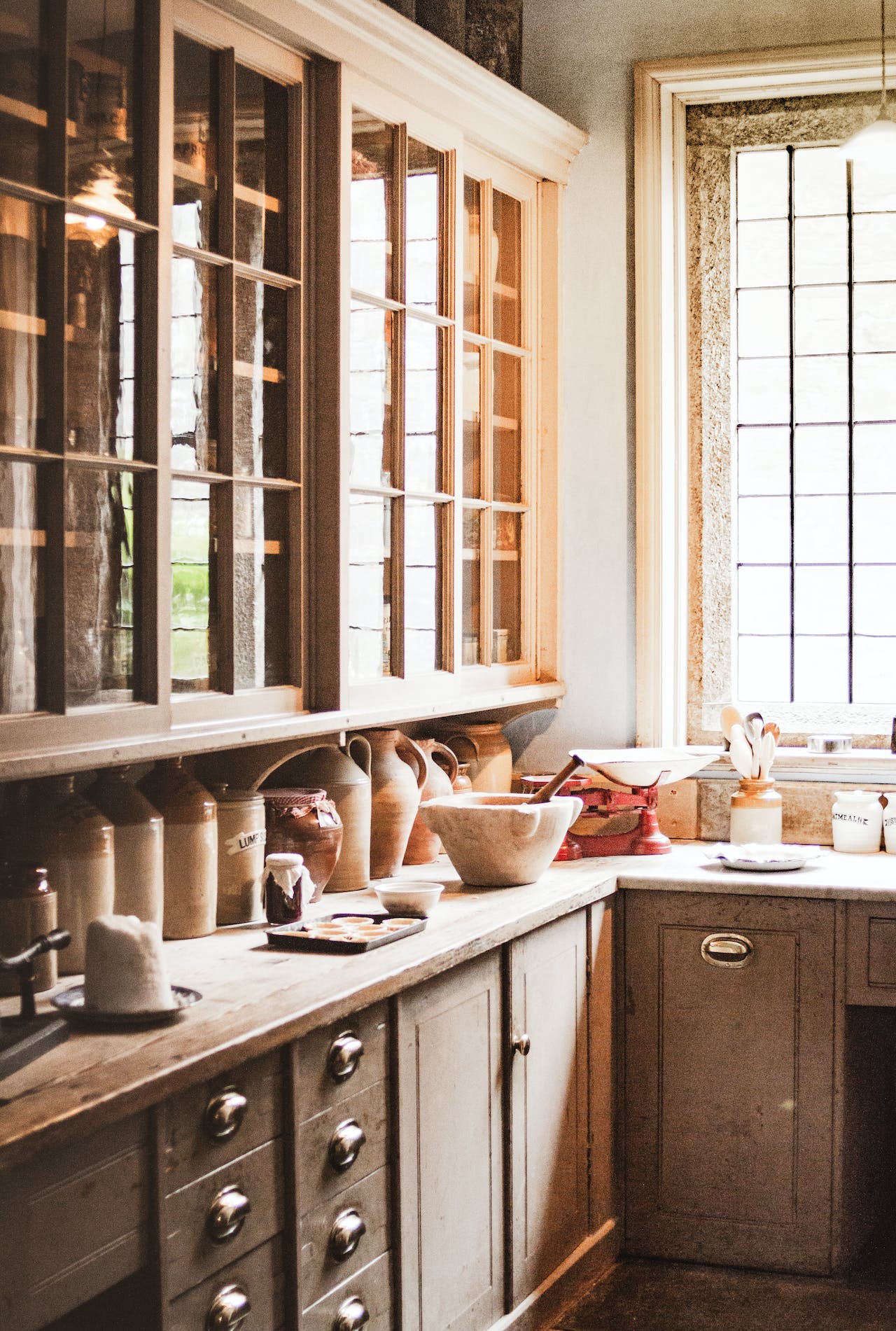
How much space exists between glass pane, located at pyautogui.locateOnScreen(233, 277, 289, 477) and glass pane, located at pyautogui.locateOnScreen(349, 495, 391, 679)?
25cm

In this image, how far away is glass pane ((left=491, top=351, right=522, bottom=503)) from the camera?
12.9 ft

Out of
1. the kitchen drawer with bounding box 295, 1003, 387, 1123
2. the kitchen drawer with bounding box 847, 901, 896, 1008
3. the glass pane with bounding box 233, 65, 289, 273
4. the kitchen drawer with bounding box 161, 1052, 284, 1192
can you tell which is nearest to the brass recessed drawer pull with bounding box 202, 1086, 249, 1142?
the kitchen drawer with bounding box 161, 1052, 284, 1192

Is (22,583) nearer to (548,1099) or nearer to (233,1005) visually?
(233,1005)

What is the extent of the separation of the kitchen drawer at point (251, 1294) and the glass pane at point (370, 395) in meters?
1.60

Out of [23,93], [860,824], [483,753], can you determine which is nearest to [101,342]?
[23,93]

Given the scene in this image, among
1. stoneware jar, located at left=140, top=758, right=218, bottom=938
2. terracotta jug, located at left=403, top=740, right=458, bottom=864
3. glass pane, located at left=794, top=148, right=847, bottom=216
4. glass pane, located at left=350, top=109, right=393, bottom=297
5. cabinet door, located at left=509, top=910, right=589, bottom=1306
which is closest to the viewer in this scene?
stoneware jar, located at left=140, top=758, right=218, bottom=938

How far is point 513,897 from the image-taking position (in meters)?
3.21

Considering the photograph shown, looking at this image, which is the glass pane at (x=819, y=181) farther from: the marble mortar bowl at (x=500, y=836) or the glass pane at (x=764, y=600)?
the marble mortar bowl at (x=500, y=836)

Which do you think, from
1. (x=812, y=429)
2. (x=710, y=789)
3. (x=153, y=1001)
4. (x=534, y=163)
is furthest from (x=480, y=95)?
(x=153, y=1001)

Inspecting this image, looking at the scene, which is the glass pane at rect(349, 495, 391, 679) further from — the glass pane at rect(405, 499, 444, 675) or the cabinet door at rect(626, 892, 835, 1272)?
the cabinet door at rect(626, 892, 835, 1272)

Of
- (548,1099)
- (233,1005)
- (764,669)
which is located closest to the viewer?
(233,1005)

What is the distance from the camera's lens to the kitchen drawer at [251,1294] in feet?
6.54

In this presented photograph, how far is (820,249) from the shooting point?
4258mm

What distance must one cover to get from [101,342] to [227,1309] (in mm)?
1491
